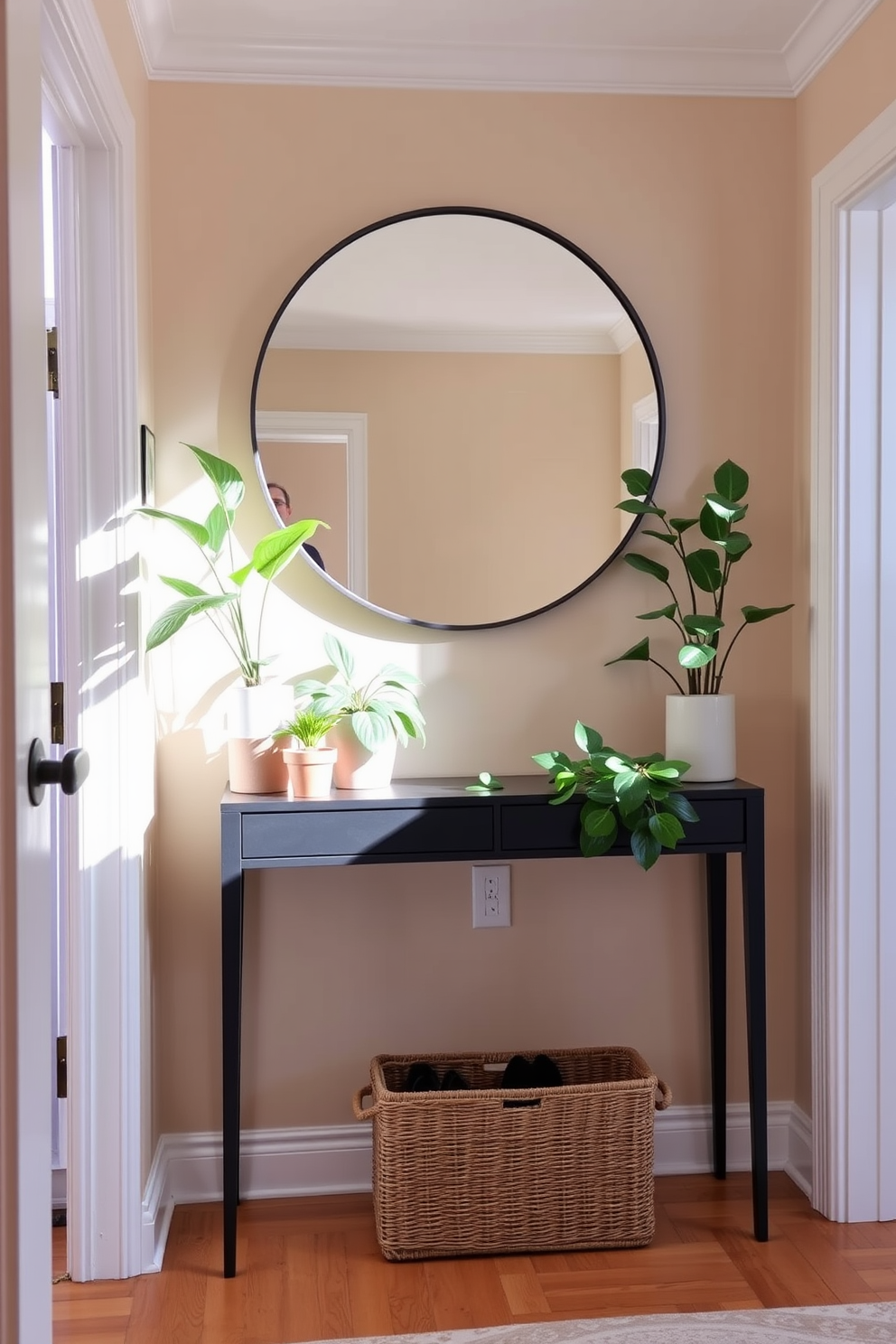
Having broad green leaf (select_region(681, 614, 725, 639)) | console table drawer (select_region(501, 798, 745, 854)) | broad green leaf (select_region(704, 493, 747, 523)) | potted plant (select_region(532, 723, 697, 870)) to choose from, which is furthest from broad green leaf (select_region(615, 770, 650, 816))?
broad green leaf (select_region(704, 493, 747, 523))

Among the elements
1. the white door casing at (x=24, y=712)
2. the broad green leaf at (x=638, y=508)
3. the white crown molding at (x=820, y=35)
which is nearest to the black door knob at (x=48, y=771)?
the white door casing at (x=24, y=712)

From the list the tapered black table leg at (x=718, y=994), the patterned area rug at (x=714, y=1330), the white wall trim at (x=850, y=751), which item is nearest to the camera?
the patterned area rug at (x=714, y=1330)

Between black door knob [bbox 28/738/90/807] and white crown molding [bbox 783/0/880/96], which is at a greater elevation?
white crown molding [bbox 783/0/880/96]

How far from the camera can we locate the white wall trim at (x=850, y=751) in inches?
89.7

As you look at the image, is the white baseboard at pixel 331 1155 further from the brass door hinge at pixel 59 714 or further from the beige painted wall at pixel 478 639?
the brass door hinge at pixel 59 714

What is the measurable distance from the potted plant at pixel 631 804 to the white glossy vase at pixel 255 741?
1.75 ft

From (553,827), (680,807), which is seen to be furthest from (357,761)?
(680,807)

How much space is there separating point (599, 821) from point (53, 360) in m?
1.26

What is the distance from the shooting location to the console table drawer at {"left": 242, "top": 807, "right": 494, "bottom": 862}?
2125 millimetres

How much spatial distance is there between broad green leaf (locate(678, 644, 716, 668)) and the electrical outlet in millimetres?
598

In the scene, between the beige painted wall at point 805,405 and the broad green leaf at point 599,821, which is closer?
the broad green leaf at point 599,821

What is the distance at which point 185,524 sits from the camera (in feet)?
7.01

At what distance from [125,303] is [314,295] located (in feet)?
1.43

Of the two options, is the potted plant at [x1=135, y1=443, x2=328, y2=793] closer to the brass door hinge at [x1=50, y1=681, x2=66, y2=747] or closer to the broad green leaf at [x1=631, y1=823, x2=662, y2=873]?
the brass door hinge at [x1=50, y1=681, x2=66, y2=747]
